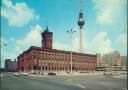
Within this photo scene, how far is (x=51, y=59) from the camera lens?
527 ft

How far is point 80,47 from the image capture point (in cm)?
19925

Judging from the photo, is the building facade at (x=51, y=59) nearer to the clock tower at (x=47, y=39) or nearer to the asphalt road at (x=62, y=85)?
the clock tower at (x=47, y=39)

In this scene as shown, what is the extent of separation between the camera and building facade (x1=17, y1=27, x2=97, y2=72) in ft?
496

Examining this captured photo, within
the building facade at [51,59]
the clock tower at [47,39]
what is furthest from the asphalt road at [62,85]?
the clock tower at [47,39]

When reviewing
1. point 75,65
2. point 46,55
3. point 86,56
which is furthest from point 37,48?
point 86,56

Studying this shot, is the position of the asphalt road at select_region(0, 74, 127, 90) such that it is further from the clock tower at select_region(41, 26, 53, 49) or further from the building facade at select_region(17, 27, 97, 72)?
the clock tower at select_region(41, 26, 53, 49)

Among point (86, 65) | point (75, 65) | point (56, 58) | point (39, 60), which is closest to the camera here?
point (39, 60)

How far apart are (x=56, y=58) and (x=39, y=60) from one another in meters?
16.9

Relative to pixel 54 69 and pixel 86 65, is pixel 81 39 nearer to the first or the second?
pixel 86 65

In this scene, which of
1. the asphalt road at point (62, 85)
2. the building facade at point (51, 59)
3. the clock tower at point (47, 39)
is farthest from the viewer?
the clock tower at point (47, 39)

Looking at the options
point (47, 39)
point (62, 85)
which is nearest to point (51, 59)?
point (47, 39)

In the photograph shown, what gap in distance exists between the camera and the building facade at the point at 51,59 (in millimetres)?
151250

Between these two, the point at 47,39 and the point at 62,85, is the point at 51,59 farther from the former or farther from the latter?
the point at 62,85

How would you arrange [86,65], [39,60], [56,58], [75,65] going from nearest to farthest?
[39,60] → [56,58] → [75,65] → [86,65]
